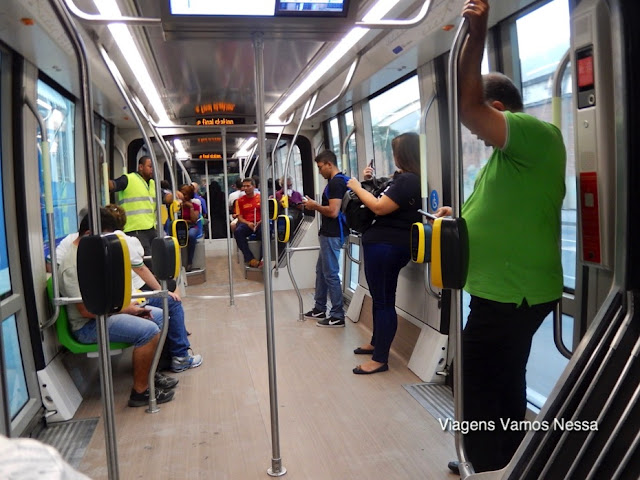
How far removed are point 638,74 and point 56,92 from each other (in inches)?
176

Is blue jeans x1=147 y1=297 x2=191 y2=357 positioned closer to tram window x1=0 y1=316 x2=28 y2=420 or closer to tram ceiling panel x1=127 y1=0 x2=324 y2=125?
tram window x1=0 y1=316 x2=28 y2=420

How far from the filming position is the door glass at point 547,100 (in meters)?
2.53

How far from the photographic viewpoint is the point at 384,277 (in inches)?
137

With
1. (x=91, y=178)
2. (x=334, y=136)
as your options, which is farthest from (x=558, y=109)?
(x=334, y=136)

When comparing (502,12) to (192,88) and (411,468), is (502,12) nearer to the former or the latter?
(411,468)

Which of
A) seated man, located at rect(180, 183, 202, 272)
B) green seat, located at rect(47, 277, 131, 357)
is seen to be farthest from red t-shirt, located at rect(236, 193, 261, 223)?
green seat, located at rect(47, 277, 131, 357)

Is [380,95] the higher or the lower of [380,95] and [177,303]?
the higher

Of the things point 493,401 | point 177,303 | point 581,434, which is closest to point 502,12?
point 493,401

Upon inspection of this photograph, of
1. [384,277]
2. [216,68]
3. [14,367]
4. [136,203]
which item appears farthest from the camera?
[136,203]

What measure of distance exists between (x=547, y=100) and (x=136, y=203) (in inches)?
153

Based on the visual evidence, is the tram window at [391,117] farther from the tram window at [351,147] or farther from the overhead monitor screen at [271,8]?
the overhead monitor screen at [271,8]

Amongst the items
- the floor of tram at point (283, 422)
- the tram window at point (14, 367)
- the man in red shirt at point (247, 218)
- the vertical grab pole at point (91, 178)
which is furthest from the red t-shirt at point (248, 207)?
the vertical grab pole at point (91, 178)

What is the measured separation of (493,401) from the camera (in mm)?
1870

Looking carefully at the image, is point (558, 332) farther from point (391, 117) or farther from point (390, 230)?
Answer: point (391, 117)
